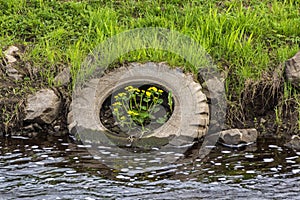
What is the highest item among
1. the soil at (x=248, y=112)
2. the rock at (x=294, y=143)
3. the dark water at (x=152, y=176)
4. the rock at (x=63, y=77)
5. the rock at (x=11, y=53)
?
the rock at (x=11, y=53)

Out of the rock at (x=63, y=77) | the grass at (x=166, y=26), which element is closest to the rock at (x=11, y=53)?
the grass at (x=166, y=26)

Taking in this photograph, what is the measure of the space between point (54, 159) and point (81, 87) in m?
1.38

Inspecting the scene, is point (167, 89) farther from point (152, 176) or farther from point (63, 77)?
point (152, 176)

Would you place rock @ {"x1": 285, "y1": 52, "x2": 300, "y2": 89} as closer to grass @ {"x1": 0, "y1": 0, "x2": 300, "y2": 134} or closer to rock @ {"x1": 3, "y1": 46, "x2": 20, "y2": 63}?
grass @ {"x1": 0, "y1": 0, "x2": 300, "y2": 134}

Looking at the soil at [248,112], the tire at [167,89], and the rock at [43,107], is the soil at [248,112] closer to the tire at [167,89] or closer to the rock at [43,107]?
the rock at [43,107]

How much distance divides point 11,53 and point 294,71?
3680mm

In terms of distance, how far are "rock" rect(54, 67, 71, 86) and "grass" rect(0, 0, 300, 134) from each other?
0.28 feet

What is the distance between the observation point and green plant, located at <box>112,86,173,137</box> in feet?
25.6

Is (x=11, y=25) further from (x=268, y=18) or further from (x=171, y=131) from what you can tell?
(x=268, y=18)

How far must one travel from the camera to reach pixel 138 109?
7.91 meters

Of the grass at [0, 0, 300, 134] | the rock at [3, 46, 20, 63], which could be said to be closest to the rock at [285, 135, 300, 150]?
the grass at [0, 0, 300, 134]

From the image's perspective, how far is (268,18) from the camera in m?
9.03

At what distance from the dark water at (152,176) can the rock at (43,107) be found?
1.80 ft

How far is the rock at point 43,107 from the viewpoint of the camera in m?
7.94
